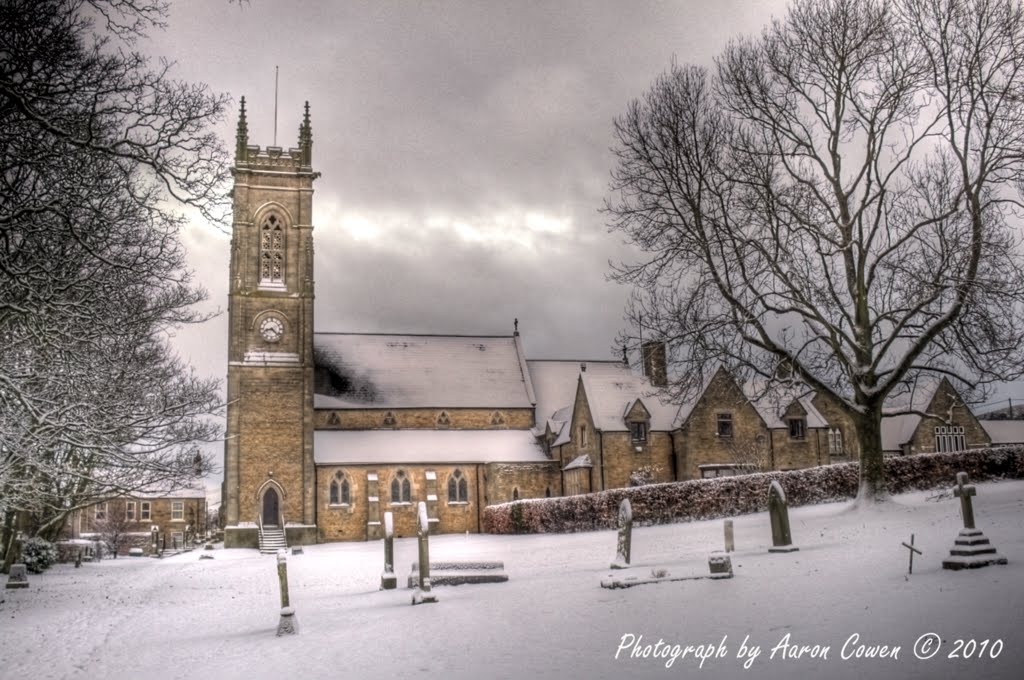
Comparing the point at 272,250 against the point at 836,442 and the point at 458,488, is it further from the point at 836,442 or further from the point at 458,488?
the point at 836,442

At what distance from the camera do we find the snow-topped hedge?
2716 centimetres

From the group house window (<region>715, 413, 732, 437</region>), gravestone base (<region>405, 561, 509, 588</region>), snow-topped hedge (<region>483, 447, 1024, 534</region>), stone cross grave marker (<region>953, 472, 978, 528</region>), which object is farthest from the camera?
house window (<region>715, 413, 732, 437</region>)

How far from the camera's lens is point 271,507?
4416 cm

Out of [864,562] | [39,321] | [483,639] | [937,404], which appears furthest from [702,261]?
[937,404]

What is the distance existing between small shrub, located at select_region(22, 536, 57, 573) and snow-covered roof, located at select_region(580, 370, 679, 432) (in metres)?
24.7

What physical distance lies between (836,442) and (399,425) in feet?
82.5

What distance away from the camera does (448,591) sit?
1622cm

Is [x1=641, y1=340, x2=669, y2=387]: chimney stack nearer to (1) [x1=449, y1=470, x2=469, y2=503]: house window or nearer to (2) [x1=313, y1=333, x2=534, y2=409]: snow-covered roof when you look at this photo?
(2) [x1=313, y1=333, x2=534, y2=409]: snow-covered roof

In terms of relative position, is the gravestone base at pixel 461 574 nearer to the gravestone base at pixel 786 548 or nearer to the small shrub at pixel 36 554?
the gravestone base at pixel 786 548

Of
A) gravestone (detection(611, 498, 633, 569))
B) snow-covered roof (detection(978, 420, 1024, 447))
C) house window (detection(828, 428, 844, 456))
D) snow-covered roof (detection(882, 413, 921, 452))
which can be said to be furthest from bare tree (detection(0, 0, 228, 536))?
snow-covered roof (detection(978, 420, 1024, 447))

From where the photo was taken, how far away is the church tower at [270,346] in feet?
144

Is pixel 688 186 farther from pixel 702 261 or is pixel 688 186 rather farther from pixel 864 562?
pixel 864 562

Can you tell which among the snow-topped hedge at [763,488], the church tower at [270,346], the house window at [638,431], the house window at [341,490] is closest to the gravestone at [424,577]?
the snow-topped hedge at [763,488]

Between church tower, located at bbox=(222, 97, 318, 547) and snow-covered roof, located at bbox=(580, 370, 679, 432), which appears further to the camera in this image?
church tower, located at bbox=(222, 97, 318, 547)
